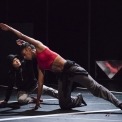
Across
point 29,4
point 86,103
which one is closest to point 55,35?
point 29,4

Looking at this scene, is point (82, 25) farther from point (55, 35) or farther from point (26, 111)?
point (26, 111)

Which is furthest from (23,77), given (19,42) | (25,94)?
(19,42)

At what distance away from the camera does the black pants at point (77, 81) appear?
6.33 meters

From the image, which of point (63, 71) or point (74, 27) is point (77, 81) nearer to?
point (63, 71)

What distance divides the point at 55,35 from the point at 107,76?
7.21ft

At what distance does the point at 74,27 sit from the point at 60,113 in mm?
6708

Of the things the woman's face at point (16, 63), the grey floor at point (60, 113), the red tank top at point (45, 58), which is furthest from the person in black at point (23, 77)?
the red tank top at point (45, 58)

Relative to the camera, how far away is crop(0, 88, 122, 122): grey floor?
592cm

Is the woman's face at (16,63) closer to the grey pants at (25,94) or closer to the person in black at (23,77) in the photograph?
the person in black at (23,77)

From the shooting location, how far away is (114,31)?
1251 cm

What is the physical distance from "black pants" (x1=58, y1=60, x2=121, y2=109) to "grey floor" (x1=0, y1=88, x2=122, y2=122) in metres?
0.21

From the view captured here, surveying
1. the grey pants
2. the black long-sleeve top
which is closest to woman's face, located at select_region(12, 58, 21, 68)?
the black long-sleeve top

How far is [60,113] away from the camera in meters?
6.53

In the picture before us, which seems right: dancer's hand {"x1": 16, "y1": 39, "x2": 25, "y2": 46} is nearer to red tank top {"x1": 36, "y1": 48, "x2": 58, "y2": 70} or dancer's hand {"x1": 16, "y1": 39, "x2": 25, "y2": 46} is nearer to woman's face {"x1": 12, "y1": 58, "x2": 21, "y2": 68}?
red tank top {"x1": 36, "y1": 48, "x2": 58, "y2": 70}
